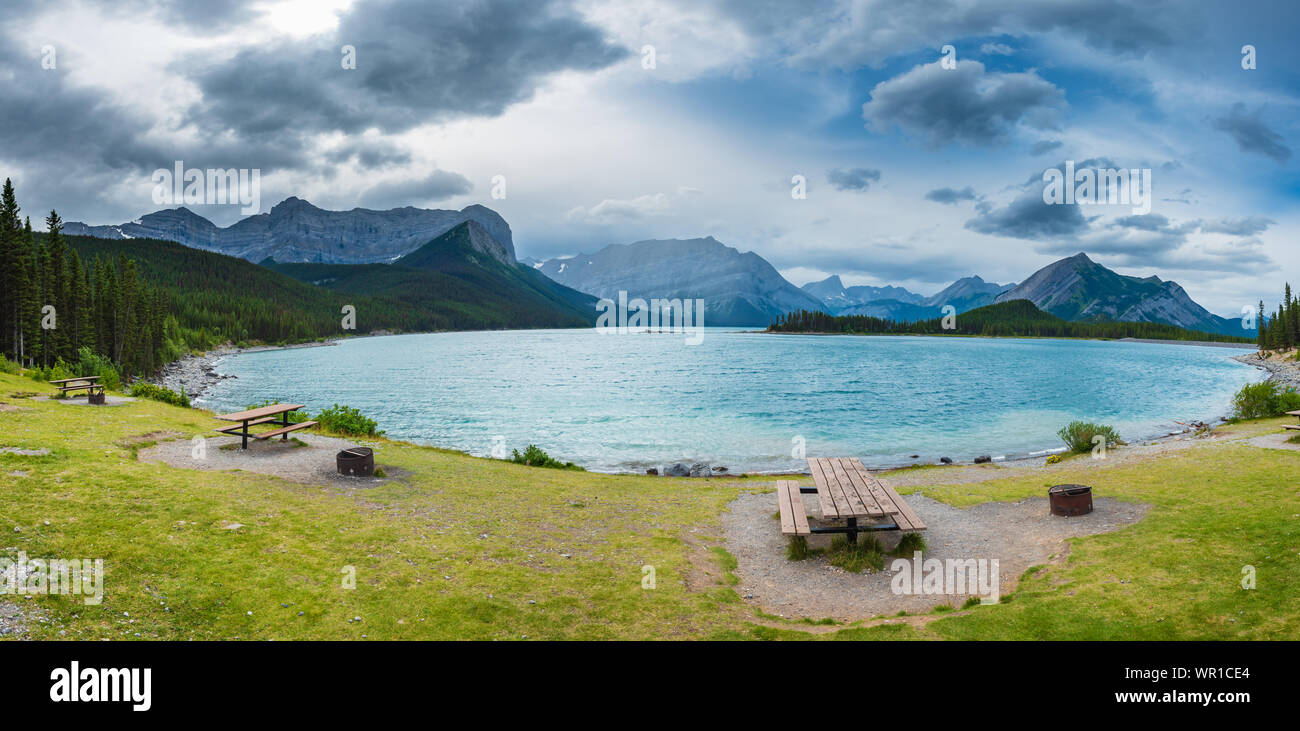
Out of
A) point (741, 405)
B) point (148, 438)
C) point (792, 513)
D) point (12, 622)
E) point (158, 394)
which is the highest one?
point (158, 394)

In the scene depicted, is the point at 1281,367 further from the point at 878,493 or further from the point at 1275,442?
the point at 878,493

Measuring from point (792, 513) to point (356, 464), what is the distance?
41.6 ft

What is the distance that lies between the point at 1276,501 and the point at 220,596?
21.0m

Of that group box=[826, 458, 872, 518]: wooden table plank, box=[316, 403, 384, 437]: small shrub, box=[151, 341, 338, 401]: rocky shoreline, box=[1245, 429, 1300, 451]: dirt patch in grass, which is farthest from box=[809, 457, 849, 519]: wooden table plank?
box=[151, 341, 338, 401]: rocky shoreline

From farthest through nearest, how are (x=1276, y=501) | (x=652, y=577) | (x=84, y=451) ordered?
(x=84, y=451)
(x=1276, y=501)
(x=652, y=577)

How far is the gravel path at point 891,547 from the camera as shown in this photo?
1098 centimetres

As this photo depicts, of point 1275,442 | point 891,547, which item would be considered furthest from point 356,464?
point 1275,442

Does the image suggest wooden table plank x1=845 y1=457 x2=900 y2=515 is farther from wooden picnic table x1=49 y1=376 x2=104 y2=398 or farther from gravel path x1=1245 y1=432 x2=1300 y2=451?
wooden picnic table x1=49 y1=376 x2=104 y2=398

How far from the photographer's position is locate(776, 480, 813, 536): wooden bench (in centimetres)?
1353

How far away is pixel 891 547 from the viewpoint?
14266 mm
